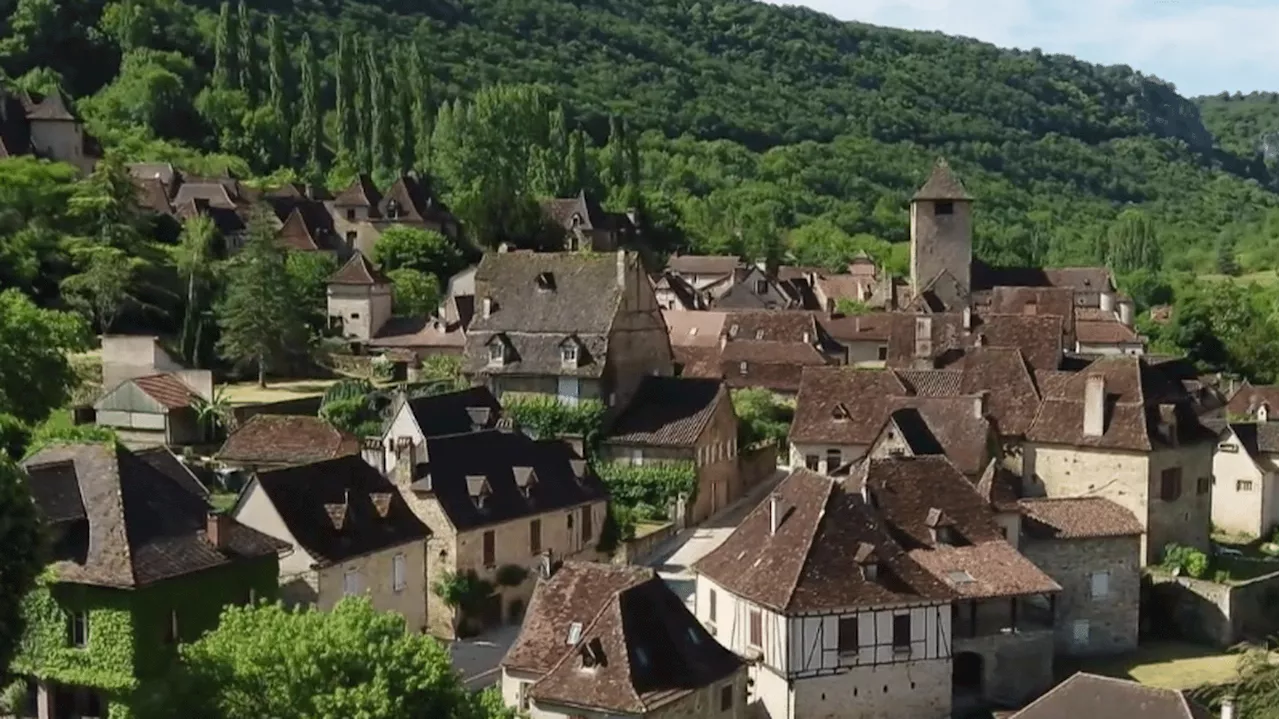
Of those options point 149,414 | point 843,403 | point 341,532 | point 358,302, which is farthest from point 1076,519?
point 358,302

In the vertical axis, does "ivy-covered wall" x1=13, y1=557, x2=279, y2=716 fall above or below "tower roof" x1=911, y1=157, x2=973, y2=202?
below

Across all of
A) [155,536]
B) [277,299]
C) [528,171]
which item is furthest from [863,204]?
[155,536]

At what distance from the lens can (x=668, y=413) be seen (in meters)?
55.7

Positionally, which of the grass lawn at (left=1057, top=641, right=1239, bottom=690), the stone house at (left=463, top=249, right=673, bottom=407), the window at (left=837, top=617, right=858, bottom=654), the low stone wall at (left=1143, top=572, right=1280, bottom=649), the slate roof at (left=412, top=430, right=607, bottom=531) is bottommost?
the grass lawn at (left=1057, top=641, right=1239, bottom=690)

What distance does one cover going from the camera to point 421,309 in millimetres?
83000

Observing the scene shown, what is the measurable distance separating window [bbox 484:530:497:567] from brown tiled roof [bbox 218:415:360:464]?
8.94m

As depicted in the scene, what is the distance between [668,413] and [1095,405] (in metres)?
14.6

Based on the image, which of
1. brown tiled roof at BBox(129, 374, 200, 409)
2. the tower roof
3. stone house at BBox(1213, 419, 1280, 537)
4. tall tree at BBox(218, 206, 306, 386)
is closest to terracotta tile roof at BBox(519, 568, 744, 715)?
brown tiled roof at BBox(129, 374, 200, 409)

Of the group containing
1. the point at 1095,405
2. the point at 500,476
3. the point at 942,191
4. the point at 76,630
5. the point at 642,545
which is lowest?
the point at 642,545

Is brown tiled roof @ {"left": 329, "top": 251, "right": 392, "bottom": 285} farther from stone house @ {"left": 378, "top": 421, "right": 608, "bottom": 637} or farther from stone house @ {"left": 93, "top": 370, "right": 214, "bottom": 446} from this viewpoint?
stone house @ {"left": 378, "top": 421, "right": 608, "bottom": 637}

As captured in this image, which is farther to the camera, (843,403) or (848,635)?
(843,403)

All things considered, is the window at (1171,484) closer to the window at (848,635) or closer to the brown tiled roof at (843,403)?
the brown tiled roof at (843,403)

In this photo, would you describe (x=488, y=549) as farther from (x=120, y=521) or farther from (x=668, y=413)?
(x=120, y=521)

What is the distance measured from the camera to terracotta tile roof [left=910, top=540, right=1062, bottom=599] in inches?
1571
